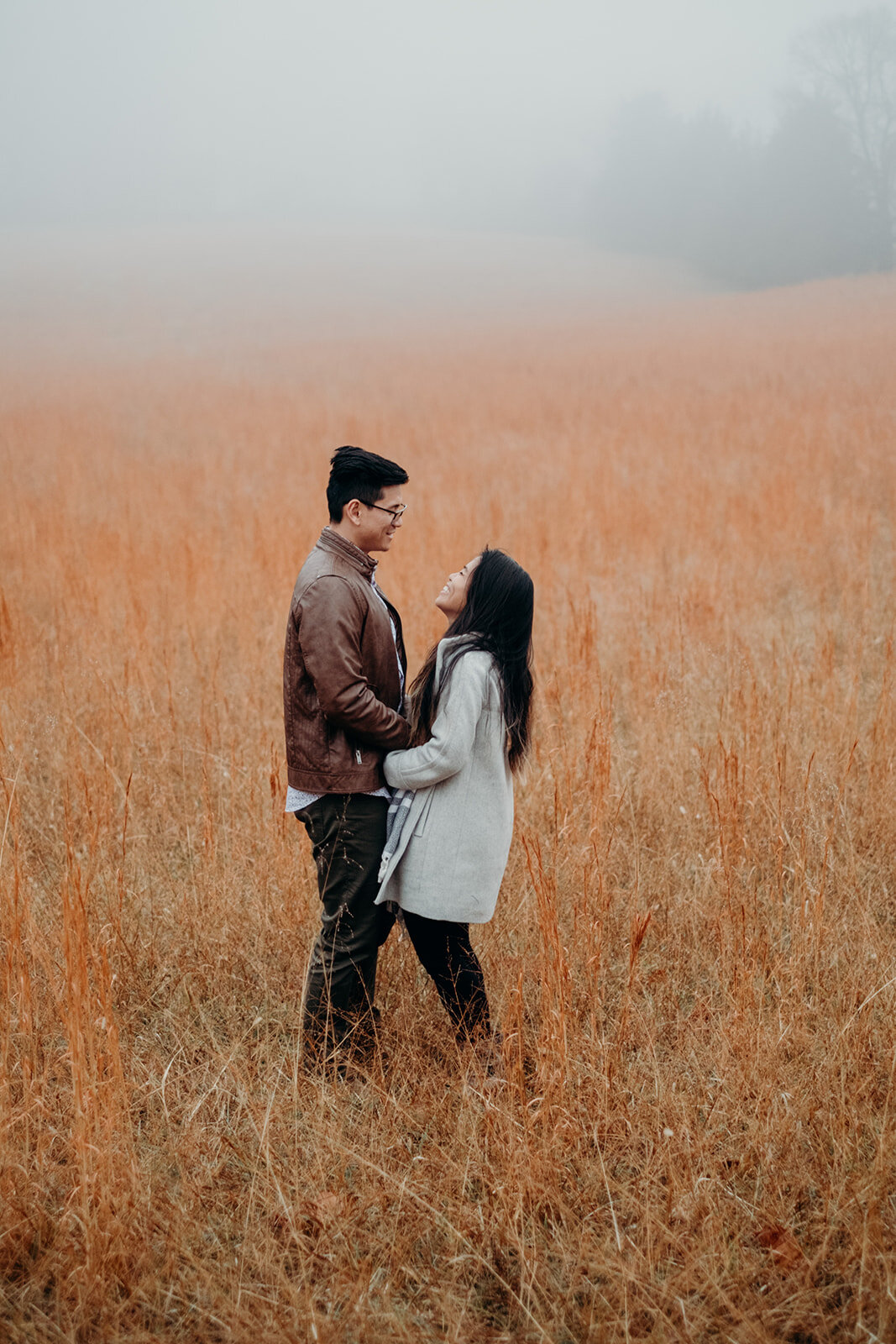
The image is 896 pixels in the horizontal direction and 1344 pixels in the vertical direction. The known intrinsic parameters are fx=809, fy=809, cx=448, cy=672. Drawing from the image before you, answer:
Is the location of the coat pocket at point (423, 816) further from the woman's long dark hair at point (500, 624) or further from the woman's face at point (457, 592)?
the woman's face at point (457, 592)

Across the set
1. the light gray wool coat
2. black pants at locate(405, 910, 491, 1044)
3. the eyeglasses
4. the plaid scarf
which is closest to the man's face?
the eyeglasses

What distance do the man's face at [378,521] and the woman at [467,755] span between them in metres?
0.21

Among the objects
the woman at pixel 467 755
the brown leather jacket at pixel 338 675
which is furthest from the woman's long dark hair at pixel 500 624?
the brown leather jacket at pixel 338 675

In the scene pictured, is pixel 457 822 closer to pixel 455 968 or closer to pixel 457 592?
pixel 455 968

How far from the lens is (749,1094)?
193cm

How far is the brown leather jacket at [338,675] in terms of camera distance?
1.81 metres

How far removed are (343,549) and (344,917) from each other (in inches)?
35.5

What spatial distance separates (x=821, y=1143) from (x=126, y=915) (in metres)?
2.08

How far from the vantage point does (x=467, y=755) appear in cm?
182

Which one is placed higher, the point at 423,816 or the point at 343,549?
the point at 343,549

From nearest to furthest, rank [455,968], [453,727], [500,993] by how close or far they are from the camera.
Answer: [453,727]
[455,968]
[500,993]

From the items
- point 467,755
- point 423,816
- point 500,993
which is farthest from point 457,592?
point 500,993

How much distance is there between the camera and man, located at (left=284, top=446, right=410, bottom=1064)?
1.82 meters

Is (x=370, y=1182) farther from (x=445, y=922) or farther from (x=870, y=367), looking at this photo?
(x=870, y=367)
